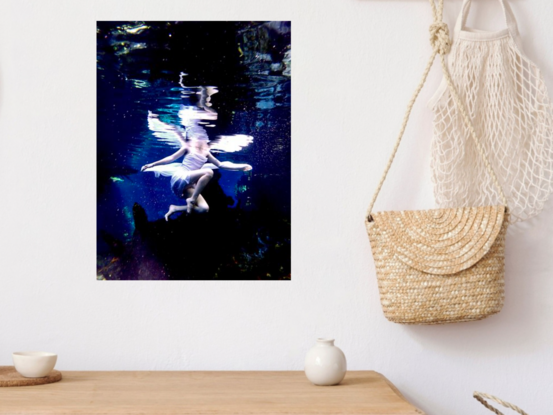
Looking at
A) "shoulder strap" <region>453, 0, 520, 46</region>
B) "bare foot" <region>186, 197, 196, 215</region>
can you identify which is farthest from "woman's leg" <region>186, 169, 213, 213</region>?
"shoulder strap" <region>453, 0, 520, 46</region>

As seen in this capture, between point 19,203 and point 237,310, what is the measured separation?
0.65 metres

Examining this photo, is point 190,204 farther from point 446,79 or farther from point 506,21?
point 506,21

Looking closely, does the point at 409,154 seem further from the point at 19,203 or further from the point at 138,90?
the point at 19,203

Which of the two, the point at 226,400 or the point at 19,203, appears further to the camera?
the point at 19,203

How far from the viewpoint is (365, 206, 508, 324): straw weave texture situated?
136cm

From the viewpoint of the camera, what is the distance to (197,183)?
60.3 inches

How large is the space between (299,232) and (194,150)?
361 millimetres

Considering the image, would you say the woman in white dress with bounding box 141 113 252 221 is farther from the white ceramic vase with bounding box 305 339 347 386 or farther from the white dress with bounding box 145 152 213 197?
the white ceramic vase with bounding box 305 339 347 386

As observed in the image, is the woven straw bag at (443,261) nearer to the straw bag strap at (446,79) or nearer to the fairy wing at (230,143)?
the straw bag strap at (446,79)

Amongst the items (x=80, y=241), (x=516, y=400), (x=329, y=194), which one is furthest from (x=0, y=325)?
(x=516, y=400)

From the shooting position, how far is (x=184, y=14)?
1.54 metres

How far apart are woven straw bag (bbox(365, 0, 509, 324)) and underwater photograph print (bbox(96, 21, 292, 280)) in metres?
0.29

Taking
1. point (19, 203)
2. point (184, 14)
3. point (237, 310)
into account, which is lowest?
point (237, 310)

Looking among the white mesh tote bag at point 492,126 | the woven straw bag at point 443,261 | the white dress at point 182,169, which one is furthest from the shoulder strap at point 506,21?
the white dress at point 182,169
